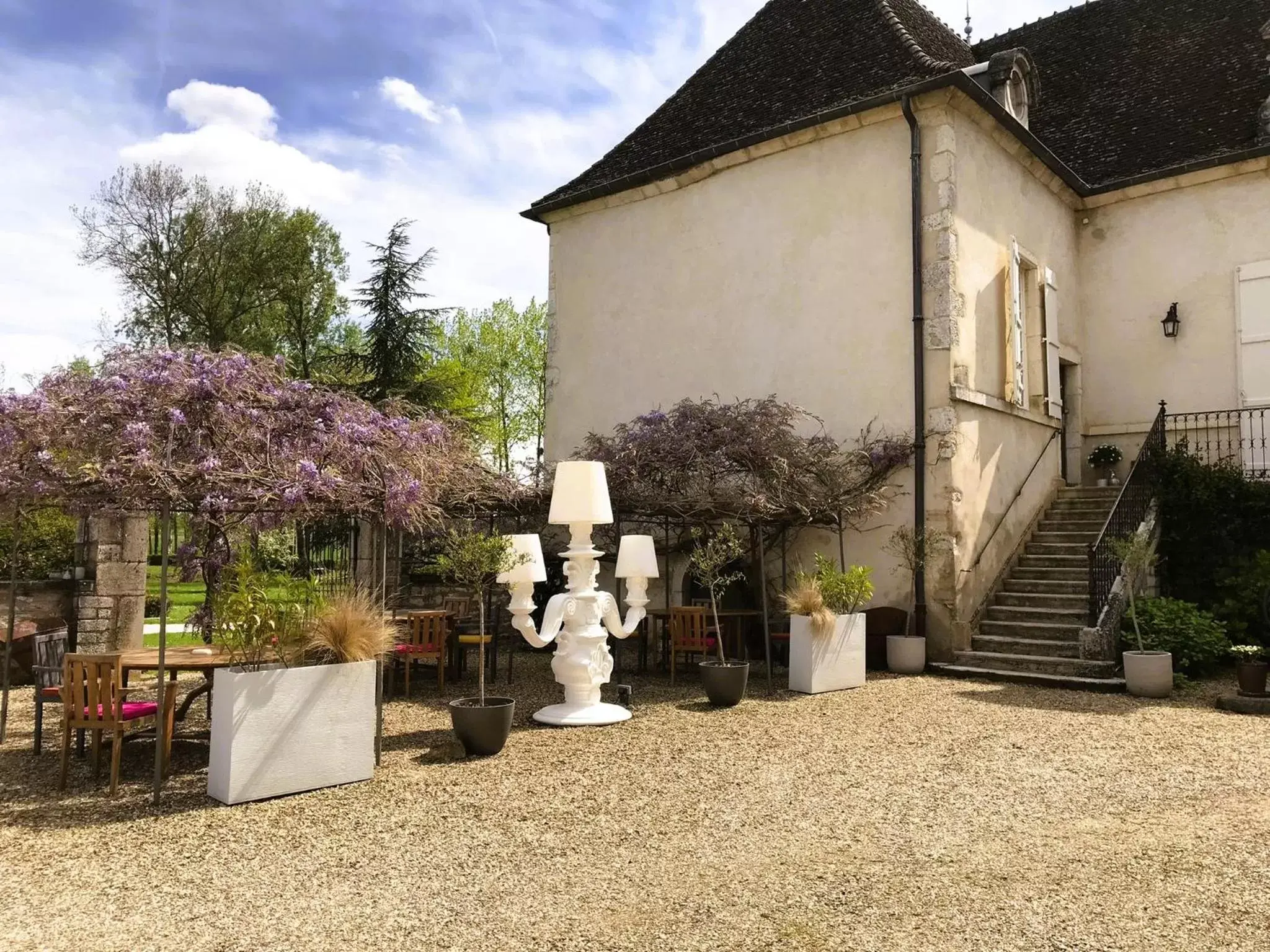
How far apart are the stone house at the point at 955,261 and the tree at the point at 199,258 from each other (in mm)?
9461

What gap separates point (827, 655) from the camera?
8242 millimetres

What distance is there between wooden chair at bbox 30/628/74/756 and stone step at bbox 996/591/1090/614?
8.68 m

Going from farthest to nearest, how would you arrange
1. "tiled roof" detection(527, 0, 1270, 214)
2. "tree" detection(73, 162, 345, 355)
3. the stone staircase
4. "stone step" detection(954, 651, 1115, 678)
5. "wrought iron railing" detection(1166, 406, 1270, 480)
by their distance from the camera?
"tree" detection(73, 162, 345, 355), "tiled roof" detection(527, 0, 1270, 214), "wrought iron railing" detection(1166, 406, 1270, 480), the stone staircase, "stone step" detection(954, 651, 1115, 678)

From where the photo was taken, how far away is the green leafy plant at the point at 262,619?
482 cm

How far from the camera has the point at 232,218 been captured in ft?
66.9

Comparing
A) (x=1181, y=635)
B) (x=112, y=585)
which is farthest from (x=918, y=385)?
(x=112, y=585)

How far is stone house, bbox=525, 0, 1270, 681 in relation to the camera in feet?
32.8

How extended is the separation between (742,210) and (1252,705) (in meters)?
7.59

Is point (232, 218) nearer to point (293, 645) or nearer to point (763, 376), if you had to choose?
point (763, 376)

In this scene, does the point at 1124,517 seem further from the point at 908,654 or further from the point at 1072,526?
the point at 908,654

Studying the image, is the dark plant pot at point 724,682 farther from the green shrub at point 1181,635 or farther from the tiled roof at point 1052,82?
the tiled roof at point 1052,82

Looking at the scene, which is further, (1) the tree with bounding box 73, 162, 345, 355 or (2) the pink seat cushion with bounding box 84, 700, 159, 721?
(1) the tree with bounding box 73, 162, 345, 355

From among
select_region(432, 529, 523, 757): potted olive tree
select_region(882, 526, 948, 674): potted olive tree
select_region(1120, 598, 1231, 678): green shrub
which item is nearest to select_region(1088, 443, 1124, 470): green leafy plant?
select_region(1120, 598, 1231, 678): green shrub

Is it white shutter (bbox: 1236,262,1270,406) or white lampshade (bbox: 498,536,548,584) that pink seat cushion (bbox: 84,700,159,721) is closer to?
white lampshade (bbox: 498,536,548,584)
